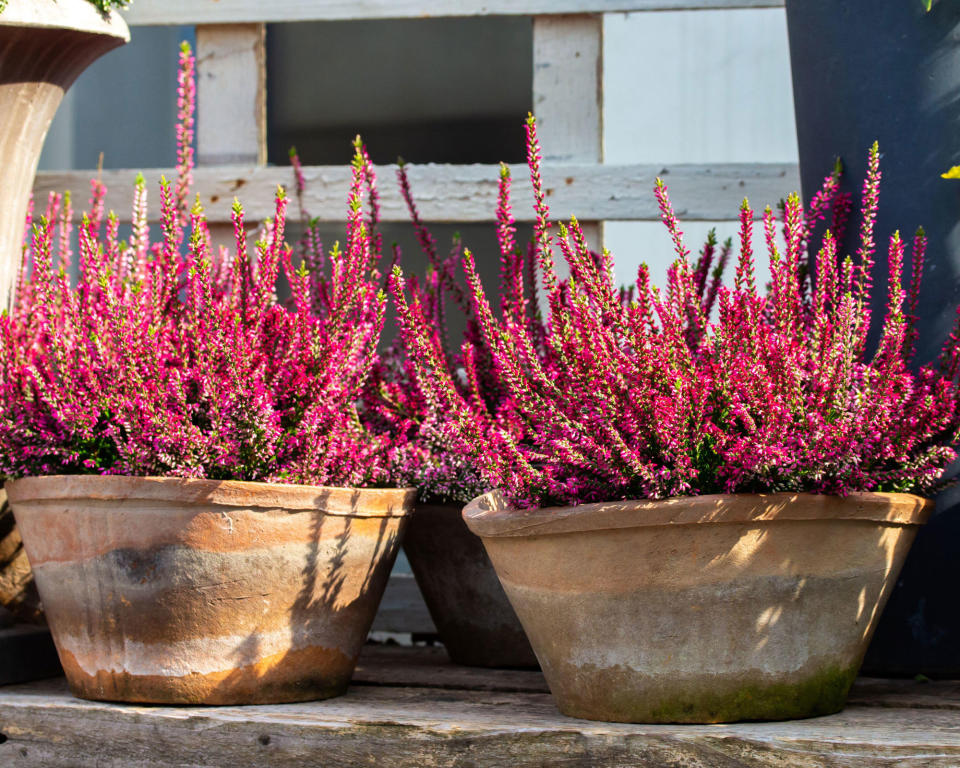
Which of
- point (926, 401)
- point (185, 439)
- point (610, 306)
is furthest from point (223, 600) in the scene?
point (926, 401)

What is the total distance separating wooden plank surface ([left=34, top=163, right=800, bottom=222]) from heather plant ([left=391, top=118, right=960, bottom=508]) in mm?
1288

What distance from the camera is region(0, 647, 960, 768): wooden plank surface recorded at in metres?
1.54

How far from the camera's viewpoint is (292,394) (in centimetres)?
200

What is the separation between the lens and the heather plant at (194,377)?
1910 mm

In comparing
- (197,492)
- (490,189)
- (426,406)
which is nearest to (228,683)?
(197,492)

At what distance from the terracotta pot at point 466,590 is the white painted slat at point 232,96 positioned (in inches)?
60.9

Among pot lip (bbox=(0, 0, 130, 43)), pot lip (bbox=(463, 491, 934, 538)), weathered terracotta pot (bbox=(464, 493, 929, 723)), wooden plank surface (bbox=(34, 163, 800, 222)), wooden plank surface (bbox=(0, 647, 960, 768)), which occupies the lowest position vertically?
wooden plank surface (bbox=(0, 647, 960, 768))

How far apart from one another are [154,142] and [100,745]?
8.44ft

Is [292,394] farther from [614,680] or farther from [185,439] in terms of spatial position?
[614,680]

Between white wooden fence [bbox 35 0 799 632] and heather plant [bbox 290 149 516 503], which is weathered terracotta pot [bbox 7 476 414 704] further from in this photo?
white wooden fence [bbox 35 0 799 632]

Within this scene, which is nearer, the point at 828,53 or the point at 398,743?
the point at 398,743

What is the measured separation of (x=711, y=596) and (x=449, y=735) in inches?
19.1

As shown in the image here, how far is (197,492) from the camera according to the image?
1.86m

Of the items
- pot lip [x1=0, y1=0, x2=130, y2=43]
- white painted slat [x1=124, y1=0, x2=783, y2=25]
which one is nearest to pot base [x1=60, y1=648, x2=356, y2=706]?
pot lip [x1=0, y1=0, x2=130, y2=43]
